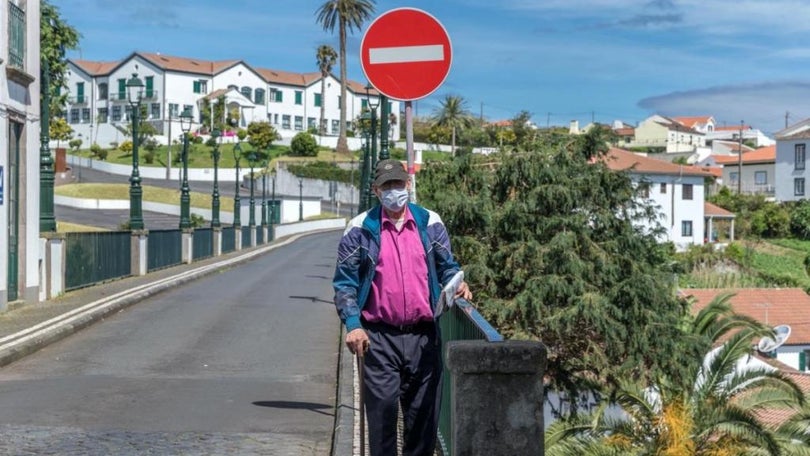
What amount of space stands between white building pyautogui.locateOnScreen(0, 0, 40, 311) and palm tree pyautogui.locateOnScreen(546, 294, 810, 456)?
29.7 feet

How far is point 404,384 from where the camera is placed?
18.8 feet

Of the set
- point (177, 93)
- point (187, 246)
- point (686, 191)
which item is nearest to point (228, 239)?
point (187, 246)

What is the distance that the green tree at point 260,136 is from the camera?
117 m

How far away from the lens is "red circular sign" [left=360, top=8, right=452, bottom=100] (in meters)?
7.44

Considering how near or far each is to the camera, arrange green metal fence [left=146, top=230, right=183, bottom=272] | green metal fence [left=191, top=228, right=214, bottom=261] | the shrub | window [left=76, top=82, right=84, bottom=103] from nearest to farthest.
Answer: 1. green metal fence [left=146, top=230, right=183, bottom=272]
2. green metal fence [left=191, top=228, right=214, bottom=261]
3. the shrub
4. window [left=76, top=82, right=84, bottom=103]

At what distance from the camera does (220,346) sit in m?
14.4

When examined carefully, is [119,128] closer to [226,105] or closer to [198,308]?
[226,105]

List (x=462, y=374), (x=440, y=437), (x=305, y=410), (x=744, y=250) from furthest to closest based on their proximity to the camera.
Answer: (x=744, y=250) < (x=305, y=410) < (x=440, y=437) < (x=462, y=374)

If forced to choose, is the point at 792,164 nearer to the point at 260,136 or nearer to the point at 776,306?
the point at 776,306

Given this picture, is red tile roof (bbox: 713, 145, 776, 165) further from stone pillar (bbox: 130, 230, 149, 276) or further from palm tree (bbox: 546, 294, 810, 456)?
palm tree (bbox: 546, 294, 810, 456)

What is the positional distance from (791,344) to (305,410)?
163 feet

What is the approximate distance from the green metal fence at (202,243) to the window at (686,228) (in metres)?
54.1

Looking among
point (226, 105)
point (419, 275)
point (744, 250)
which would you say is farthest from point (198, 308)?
point (226, 105)

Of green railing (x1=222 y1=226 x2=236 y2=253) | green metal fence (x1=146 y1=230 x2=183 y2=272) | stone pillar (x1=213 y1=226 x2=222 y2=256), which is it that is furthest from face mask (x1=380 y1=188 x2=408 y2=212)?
green railing (x1=222 y1=226 x2=236 y2=253)
